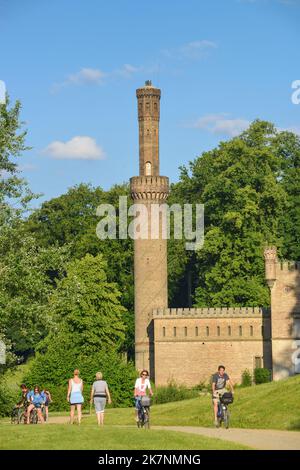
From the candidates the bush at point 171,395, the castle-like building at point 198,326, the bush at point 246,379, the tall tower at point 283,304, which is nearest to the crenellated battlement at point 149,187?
the castle-like building at point 198,326

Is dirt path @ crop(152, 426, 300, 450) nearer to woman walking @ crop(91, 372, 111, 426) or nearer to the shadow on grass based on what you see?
the shadow on grass

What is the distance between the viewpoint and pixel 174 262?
76125mm

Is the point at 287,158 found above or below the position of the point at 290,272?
above

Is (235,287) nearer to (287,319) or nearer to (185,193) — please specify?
(287,319)

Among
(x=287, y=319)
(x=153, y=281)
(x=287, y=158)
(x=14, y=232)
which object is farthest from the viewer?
(x=287, y=158)

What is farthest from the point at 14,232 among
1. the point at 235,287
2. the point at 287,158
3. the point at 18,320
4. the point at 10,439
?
the point at 287,158

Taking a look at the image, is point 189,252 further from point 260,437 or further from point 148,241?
point 260,437

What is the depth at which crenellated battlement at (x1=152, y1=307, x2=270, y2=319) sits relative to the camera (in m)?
63.3

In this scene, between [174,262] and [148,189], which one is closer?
[148,189]

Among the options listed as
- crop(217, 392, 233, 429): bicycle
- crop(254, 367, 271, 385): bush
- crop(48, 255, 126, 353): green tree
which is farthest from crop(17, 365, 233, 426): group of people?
crop(48, 255, 126, 353): green tree

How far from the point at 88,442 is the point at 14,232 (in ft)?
40.7

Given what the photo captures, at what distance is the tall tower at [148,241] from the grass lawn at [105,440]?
3926 cm
